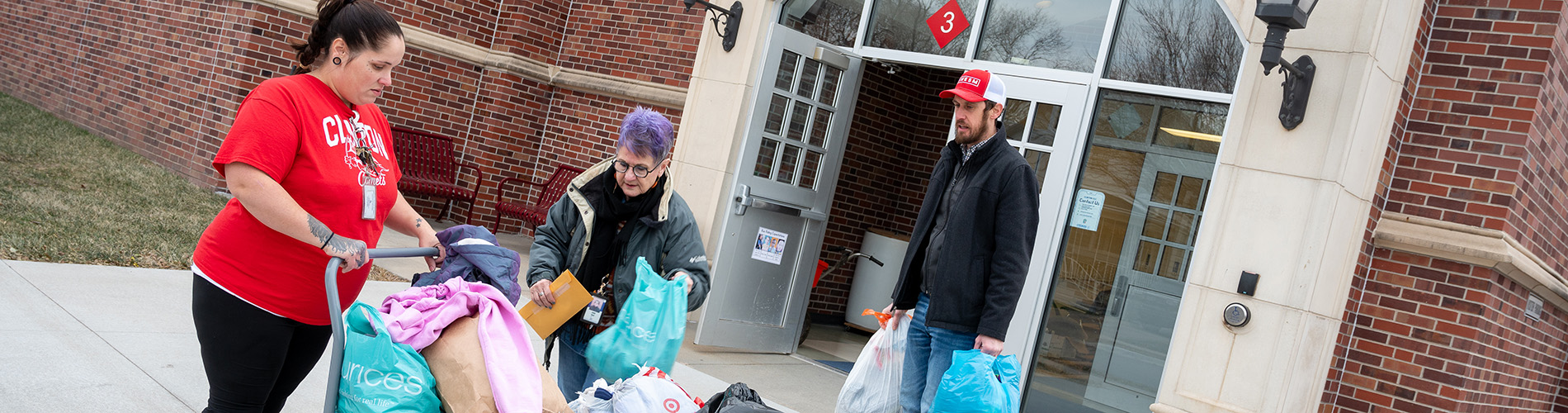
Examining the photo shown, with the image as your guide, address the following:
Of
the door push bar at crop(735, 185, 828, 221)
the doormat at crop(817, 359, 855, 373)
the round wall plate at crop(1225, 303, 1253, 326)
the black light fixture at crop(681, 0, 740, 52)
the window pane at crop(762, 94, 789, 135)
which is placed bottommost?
the doormat at crop(817, 359, 855, 373)

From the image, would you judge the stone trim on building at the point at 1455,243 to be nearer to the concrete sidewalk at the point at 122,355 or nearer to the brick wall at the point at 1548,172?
the brick wall at the point at 1548,172

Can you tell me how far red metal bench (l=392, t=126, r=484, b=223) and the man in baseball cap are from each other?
6826mm

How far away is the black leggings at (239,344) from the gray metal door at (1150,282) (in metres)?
4.32

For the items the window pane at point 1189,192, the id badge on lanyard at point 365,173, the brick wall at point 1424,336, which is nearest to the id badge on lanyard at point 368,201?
the id badge on lanyard at point 365,173

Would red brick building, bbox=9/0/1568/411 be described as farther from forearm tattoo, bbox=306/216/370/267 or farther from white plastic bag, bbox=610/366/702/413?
forearm tattoo, bbox=306/216/370/267

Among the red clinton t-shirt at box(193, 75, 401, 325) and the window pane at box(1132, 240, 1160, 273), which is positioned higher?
the window pane at box(1132, 240, 1160, 273)

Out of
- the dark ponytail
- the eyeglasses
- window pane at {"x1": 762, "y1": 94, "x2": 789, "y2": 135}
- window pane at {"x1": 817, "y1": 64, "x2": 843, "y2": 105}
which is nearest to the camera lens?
the dark ponytail

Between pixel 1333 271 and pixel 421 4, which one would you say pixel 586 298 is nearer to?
pixel 1333 271

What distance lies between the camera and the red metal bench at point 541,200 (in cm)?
923

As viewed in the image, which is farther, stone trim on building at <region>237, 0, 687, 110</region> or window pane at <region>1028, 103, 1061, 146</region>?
stone trim on building at <region>237, 0, 687, 110</region>

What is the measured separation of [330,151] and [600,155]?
7433mm

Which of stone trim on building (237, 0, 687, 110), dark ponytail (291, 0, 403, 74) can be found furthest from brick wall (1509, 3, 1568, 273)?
stone trim on building (237, 0, 687, 110)

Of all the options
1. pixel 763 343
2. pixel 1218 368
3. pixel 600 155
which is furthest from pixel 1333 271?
pixel 600 155

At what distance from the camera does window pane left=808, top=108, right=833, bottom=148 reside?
6914 millimetres
